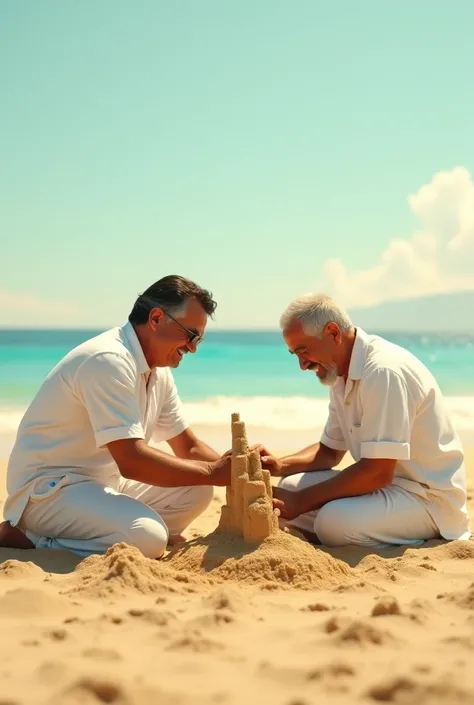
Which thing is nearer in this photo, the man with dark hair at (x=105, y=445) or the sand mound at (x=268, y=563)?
the sand mound at (x=268, y=563)

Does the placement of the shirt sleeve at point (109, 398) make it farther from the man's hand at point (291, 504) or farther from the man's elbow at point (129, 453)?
the man's hand at point (291, 504)

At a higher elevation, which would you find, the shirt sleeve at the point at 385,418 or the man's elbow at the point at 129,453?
the shirt sleeve at the point at 385,418

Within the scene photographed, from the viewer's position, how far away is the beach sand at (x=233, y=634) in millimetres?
2100

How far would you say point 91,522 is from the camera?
3.97m

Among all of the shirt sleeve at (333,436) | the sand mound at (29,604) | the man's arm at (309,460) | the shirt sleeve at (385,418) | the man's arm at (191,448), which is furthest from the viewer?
the man's arm at (191,448)

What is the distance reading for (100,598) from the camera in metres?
2.95

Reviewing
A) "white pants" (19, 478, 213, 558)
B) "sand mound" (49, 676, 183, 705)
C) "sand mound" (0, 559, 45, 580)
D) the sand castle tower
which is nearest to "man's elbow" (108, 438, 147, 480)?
"white pants" (19, 478, 213, 558)

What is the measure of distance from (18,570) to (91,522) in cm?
58

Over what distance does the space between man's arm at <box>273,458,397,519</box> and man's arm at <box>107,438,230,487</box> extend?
37cm

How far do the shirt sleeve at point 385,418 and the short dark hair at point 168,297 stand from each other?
3.35ft

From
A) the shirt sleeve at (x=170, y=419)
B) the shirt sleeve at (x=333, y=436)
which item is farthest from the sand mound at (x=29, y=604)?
the shirt sleeve at (x=333, y=436)

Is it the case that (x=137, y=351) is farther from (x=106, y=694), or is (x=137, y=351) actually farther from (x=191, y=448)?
(x=106, y=694)

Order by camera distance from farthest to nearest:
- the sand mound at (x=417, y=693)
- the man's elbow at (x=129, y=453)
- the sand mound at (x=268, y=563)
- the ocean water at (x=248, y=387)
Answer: the ocean water at (x=248, y=387) → the man's elbow at (x=129, y=453) → the sand mound at (x=268, y=563) → the sand mound at (x=417, y=693)

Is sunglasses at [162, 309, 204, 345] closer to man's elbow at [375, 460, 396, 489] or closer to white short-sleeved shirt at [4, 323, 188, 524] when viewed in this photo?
white short-sleeved shirt at [4, 323, 188, 524]
